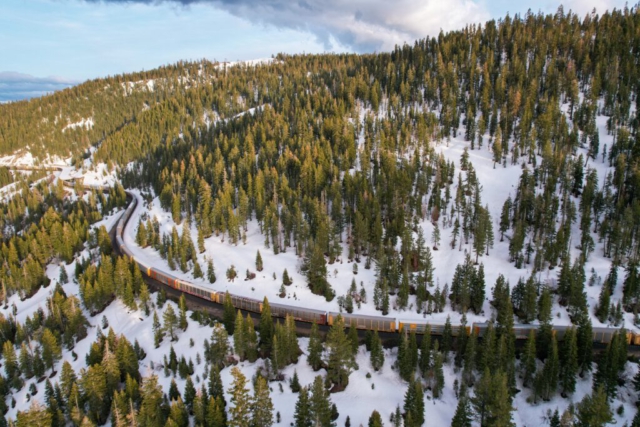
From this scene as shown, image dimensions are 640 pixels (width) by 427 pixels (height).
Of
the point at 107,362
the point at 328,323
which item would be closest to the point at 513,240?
the point at 328,323

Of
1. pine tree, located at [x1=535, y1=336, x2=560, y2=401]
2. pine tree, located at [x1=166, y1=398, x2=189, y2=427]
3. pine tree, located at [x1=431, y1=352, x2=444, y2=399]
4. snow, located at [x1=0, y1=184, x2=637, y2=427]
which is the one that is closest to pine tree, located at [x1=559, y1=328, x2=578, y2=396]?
pine tree, located at [x1=535, y1=336, x2=560, y2=401]

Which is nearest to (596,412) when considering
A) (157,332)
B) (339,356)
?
(339,356)

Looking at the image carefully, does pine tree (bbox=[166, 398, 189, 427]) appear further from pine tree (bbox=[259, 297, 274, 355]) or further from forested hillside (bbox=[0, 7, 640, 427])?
pine tree (bbox=[259, 297, 274, 355])

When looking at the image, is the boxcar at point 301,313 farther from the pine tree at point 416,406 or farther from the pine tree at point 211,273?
the pine tree at point 416,406

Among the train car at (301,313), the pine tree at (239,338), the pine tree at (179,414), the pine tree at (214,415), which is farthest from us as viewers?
the train car at (301,313)

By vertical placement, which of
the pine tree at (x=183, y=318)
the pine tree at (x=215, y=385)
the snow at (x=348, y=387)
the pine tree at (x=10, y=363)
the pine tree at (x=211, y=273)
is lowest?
the pine tree at (x=10, y=363)

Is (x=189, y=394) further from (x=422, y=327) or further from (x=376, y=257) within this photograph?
(x=376, y=257)

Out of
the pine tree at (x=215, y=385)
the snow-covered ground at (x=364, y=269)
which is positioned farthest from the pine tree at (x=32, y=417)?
the snow-covered ground at (x=364, y=269)
